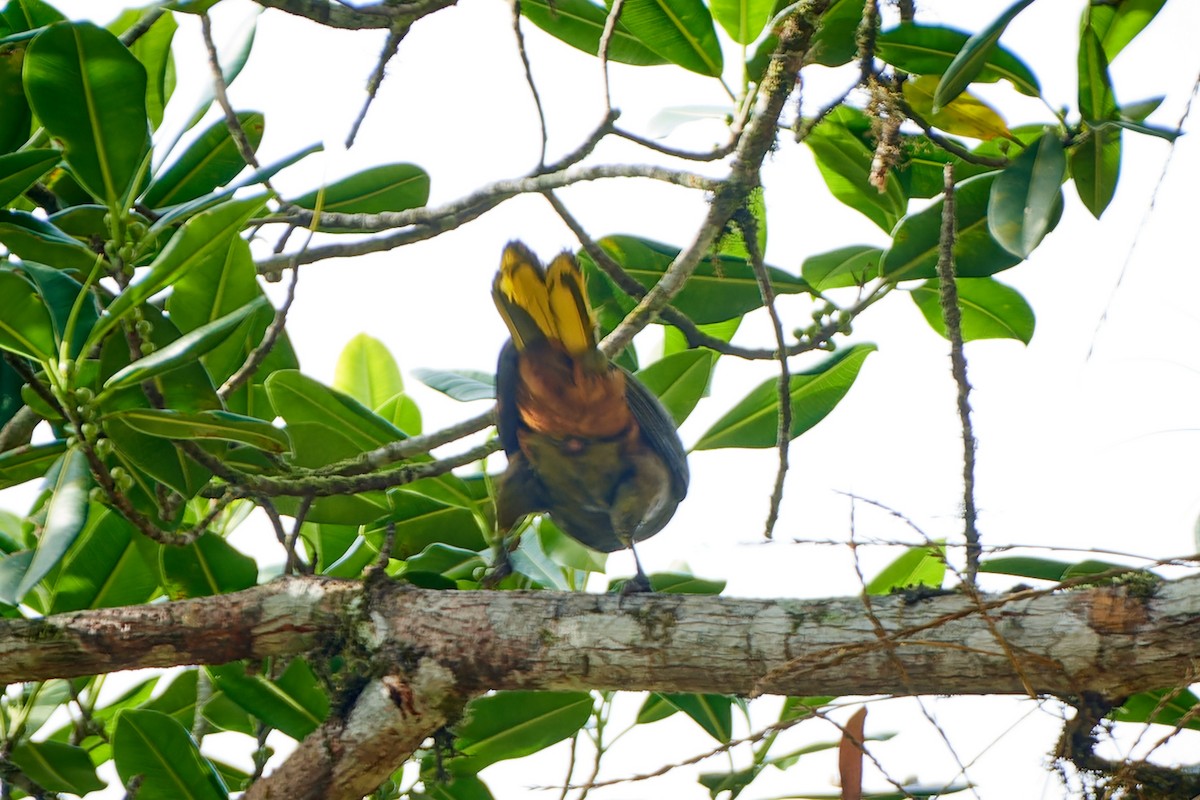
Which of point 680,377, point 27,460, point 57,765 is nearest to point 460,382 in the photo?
point 680,377

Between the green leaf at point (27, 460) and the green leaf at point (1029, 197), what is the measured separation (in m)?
2.15

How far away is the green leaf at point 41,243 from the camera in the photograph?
233 centimetres

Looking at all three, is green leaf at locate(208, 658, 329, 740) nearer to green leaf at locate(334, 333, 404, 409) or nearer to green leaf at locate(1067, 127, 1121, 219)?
green leaf at locate(334, 333, 404, 409)

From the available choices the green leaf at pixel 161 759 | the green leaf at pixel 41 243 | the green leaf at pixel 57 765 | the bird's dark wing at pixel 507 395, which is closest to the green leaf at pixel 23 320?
the green leaf at pixel 41 243

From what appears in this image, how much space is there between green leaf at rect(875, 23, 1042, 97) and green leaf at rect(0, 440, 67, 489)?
2210mm

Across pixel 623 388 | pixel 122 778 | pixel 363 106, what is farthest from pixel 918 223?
pixel 122 778

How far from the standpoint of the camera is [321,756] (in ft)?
7.20

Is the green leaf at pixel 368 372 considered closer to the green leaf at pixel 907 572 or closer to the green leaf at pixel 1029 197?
the green leaf at pixel 907 572

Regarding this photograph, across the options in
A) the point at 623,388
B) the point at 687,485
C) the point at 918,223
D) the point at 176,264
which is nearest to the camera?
the point at 176,264

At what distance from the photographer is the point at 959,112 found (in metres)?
2.73

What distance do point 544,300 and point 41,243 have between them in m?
1.20

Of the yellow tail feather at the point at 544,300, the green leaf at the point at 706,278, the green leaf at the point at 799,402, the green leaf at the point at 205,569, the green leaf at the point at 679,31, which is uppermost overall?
the green leaf at the point at 679,31

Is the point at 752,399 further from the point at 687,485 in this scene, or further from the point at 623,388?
the point at 687,485

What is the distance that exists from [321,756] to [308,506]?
710mm
